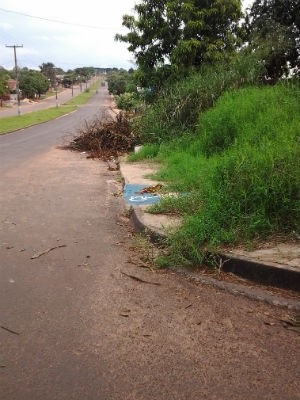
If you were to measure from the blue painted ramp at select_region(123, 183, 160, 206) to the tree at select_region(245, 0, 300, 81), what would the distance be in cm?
1276

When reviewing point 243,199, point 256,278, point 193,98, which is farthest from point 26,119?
point 256,278

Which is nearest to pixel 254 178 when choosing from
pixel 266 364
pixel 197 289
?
pixel 197 289

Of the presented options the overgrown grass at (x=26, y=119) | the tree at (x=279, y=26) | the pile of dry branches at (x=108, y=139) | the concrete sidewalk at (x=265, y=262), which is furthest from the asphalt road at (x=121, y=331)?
the overgrown grass at (x=26, y=119)

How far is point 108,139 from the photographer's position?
15336mm

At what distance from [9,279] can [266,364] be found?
2.62 metres

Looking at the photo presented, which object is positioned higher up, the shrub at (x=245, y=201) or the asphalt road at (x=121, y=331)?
the shrub at (x=245, y=201)

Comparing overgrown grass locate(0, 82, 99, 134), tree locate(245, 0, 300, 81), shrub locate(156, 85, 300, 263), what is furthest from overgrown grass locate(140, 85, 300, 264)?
overgrown grass locate(0, 82, 99, 134)

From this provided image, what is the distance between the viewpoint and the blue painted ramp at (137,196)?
278 inches

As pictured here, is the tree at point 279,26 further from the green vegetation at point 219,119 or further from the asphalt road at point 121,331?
the asphalt road at point 121,331

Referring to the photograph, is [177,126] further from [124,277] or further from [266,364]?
[266,364]

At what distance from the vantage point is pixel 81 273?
4.46 m

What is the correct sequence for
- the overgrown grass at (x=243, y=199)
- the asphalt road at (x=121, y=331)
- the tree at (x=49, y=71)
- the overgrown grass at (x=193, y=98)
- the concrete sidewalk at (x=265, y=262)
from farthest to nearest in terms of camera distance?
the tree at (x=49, y=71) → the overgrown grass at (x=193, y=98) → the overgrown grass at (x=243, y=199) → the concrete sidewalk at (x=265, y=262) → the asphalt road at (x=121, y=331)

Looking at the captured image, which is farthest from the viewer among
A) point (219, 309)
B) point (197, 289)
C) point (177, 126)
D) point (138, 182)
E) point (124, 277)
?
point (177, 126)

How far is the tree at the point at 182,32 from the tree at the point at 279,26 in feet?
9.14
